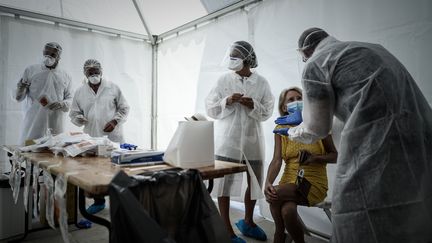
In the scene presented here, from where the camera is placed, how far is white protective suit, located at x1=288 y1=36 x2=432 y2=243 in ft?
3.17

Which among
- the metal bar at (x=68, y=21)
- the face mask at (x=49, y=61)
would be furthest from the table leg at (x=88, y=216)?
the metal bar at (x=68, y=21)

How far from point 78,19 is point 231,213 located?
2.87 m

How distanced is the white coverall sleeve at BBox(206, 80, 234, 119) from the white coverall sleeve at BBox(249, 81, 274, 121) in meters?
0.18

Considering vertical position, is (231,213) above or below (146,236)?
below

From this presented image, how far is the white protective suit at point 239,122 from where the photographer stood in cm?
213

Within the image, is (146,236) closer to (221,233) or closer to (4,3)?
(221,233)

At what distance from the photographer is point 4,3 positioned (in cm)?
Result: 286

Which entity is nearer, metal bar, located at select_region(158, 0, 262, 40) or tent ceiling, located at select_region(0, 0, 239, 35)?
metal bar, located at select_region(158, 0, 262, 40)

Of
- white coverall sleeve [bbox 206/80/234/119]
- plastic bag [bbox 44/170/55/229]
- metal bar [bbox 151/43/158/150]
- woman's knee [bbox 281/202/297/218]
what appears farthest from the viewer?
metal bar [bbox 151/43/158/150]

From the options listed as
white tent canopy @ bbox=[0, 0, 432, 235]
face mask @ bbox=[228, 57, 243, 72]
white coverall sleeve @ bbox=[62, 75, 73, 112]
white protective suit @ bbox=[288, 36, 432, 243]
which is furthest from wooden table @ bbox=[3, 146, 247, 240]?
white coverall sleeve @ bbox=[62, 75, 73, 112]

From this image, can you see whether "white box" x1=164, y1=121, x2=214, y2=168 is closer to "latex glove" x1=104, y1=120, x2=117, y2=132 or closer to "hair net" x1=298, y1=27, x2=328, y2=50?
"hair net" x1=298, y1=27, x2=328, y2=50

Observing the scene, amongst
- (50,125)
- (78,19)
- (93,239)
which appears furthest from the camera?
(78,19)

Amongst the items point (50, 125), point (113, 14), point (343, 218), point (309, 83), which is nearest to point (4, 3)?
point (113, 14)

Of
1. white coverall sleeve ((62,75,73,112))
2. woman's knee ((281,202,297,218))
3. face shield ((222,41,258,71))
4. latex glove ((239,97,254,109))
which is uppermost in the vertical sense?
face shield ((222,41,258,71))
